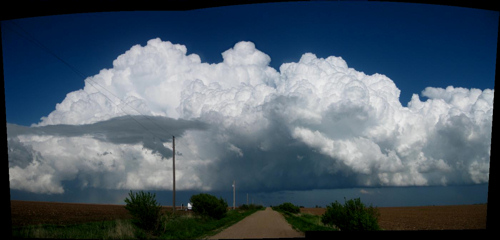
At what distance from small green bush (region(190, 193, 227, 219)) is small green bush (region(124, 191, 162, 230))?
14467 mm

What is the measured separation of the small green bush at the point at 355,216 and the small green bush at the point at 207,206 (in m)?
16.3

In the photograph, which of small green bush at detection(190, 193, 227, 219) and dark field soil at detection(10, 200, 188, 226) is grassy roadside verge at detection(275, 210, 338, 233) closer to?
small green bush at detection(190, 193, 227, 219)

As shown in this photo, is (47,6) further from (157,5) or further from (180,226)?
(180,226)

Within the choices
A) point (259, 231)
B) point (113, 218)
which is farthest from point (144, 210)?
point (113, 218)

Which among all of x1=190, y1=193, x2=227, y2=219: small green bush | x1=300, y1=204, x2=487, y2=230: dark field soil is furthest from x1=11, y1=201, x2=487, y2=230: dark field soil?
x1=190, y1=193, x2=227, y2=219: small green bush

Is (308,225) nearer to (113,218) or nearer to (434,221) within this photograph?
(113,218)

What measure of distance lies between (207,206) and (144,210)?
606 inches

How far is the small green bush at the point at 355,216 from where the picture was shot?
15941 mm

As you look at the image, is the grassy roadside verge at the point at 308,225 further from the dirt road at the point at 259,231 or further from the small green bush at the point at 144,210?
the small green bush at the point at 144,210

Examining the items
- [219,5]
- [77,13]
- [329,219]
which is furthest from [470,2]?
[329,219]

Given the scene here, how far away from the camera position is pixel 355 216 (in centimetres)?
1617

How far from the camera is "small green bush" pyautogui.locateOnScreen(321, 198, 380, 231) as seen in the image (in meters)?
15.9

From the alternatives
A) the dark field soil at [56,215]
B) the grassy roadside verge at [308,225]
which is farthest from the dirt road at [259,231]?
the dark field soil at [56,215]

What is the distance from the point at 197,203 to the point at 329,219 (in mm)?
15574
